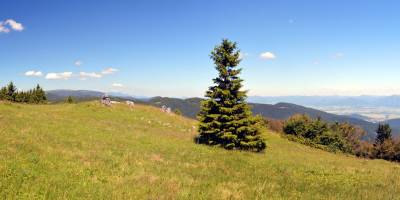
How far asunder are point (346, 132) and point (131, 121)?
10230 centimetres

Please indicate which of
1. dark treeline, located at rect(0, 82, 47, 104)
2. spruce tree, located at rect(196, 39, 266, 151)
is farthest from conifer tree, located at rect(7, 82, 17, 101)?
spruce tree, located at rect(196, 39, 266, 151)

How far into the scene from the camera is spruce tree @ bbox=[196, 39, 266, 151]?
30.2m

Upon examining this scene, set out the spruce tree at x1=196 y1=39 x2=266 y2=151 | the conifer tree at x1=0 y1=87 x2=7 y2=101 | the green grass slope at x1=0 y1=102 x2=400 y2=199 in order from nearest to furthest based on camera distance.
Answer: the green grass slope at x1=0 y1=102 x2=400 y2=199, the spruce tree at x1=196 y1=39 x2=266 y2=151, the conifer tree at x1=0 y1=87 x2=7 y2=101

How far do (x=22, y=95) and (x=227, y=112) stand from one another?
97.6 meters

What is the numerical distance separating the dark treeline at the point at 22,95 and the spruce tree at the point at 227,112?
292ft

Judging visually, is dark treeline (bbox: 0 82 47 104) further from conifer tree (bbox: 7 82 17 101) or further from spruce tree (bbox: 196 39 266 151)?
spruce tree (bbox: 196 39 266 151)

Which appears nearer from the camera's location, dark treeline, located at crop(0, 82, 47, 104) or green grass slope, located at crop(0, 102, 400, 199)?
green grass slope, located at crop(0, 102, 400, 199)

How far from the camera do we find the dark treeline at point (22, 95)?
333 feet

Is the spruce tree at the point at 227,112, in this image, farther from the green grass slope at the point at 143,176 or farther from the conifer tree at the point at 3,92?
the conifer tree at the point at 3,92

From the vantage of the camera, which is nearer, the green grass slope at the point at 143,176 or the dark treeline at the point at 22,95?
the green grass slope at the point at 143,176

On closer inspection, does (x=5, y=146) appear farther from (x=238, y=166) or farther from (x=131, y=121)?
(x=131, y=121)

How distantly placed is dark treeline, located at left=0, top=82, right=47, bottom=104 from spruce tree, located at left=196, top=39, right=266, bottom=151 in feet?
292

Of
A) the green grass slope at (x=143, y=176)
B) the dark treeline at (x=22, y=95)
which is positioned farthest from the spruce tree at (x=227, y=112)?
the dark treeline at (x=22, y=95)

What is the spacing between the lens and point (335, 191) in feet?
41.7
